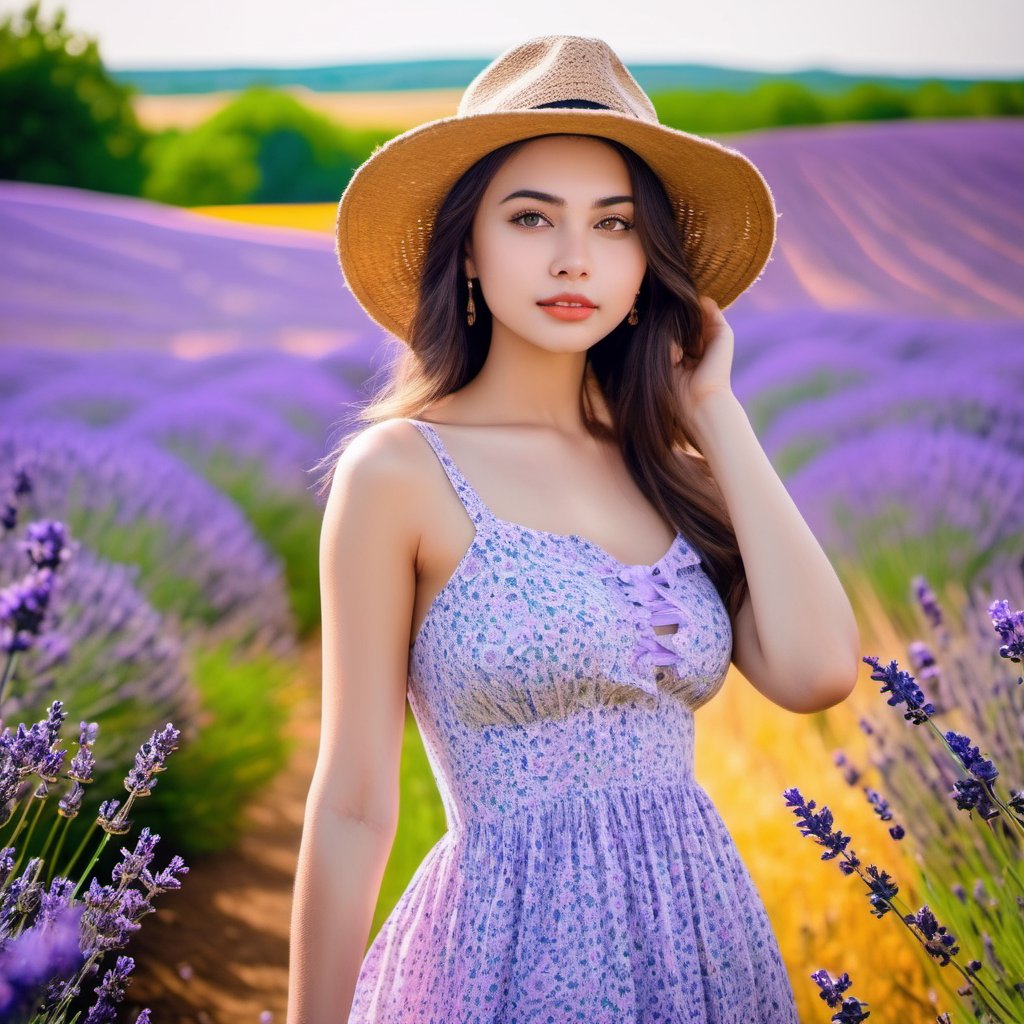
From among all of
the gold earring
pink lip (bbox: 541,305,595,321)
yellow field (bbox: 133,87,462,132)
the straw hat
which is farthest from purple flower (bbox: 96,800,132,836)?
yellow field (bbox: 133,87,462,132)

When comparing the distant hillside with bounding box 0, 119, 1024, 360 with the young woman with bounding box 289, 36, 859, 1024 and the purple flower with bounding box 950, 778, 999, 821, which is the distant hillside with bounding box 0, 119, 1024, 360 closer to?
the young woman with bounding box 289, 36, 859, 1024

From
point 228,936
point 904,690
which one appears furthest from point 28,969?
point 228,936

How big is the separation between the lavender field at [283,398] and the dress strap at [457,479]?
3.64 ft

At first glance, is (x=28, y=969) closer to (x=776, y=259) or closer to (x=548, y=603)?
(x=548, y=603)

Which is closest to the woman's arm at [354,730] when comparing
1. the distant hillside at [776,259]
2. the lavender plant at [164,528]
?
the lavender plant at [164,528]

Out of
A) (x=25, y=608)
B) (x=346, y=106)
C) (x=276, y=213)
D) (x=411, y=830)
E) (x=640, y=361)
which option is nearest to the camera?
(x=25, y=608)

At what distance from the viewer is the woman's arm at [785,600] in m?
1.41

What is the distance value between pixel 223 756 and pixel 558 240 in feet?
6.45

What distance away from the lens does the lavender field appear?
9.69 ft

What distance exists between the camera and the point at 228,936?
2.66 metres

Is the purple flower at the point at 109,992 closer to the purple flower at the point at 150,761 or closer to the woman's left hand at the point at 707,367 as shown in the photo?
the purple flower at the point at 150,761

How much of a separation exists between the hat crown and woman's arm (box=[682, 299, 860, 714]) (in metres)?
0.50

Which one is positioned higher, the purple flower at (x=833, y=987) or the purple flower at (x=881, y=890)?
the purple flower at (x=881, y=890)

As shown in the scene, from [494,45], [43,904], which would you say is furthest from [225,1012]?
[494,45]
